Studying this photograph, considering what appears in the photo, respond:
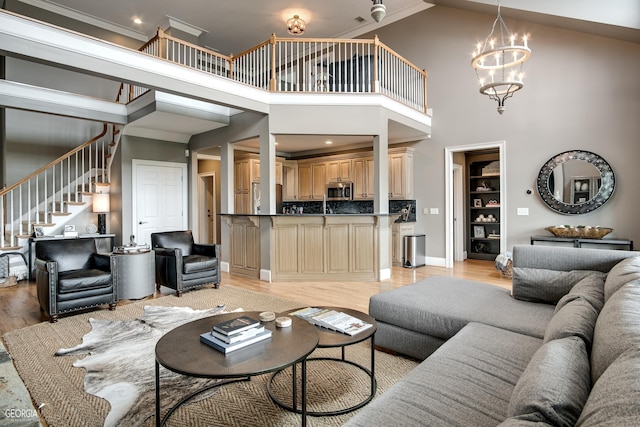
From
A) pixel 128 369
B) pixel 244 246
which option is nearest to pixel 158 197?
pixel 244 246

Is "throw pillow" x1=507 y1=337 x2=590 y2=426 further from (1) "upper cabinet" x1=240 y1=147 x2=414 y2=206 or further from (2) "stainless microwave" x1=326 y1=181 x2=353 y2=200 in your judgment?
(2) "stainless microwave" x1=326 y1=181 x2=353 y2=200

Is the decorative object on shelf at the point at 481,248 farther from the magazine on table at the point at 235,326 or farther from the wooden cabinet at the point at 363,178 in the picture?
the magazine on table at the point at 235,326

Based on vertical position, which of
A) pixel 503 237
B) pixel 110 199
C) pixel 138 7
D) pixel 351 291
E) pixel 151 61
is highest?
pixel 138 7

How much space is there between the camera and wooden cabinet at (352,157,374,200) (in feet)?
25.4

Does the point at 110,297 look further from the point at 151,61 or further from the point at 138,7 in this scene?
the point at 138,7

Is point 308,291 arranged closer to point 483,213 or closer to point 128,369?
→ point 128,369

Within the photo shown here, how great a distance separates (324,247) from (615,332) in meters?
4.57

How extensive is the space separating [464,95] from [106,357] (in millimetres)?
6753

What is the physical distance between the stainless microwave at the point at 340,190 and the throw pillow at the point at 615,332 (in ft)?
21.7

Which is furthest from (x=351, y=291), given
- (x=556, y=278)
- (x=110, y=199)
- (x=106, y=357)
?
(x=110, y=199)

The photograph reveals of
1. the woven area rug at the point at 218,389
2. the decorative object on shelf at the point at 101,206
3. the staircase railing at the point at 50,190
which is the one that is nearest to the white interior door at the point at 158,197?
the decorative object on shelf at the point at 101,206

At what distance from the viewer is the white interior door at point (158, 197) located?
6957 mm

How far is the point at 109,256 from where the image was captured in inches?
159

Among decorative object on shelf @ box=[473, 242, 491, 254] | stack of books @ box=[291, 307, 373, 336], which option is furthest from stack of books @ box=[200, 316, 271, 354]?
decorative object on shelf @ box=[473, 242, 491, 254]
